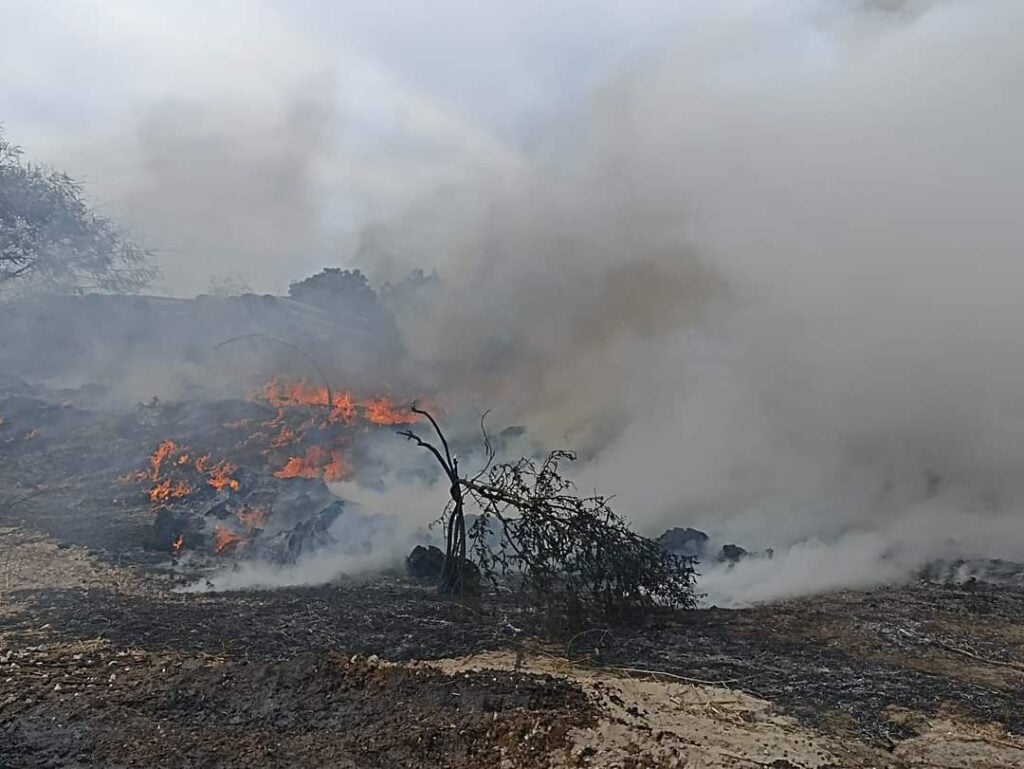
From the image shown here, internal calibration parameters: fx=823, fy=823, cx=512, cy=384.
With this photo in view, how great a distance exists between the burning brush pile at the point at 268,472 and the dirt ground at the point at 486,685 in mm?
2279

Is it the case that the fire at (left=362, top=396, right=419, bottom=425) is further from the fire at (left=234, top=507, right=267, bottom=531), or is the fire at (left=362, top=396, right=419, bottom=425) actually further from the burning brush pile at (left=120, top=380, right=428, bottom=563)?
the fire at (left=234, top=507, right=267, bottom=531)

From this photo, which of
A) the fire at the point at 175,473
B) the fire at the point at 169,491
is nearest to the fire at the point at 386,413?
the fire at the point at 175,473

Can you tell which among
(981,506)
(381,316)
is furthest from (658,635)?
(381,316)

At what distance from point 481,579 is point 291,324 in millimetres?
15168

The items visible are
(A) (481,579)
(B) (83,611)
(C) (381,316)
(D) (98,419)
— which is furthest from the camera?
(C) (381,316)

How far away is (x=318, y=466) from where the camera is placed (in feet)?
52.2

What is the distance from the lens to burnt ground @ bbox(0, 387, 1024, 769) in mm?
5637

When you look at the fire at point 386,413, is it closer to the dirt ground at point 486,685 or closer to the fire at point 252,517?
the fire at point 252,517

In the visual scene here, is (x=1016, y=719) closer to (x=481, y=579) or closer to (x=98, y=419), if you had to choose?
(x=481, y=579)

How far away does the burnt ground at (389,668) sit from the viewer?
5.64 m

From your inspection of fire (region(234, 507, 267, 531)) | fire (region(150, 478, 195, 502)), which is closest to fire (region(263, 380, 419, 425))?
fire (region(150, 478, 195, 502))

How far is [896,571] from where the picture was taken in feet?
35.6

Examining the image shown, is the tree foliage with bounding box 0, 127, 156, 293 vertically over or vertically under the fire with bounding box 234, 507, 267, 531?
over

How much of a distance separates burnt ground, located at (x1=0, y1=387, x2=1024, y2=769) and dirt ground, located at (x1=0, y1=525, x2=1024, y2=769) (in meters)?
0.02
